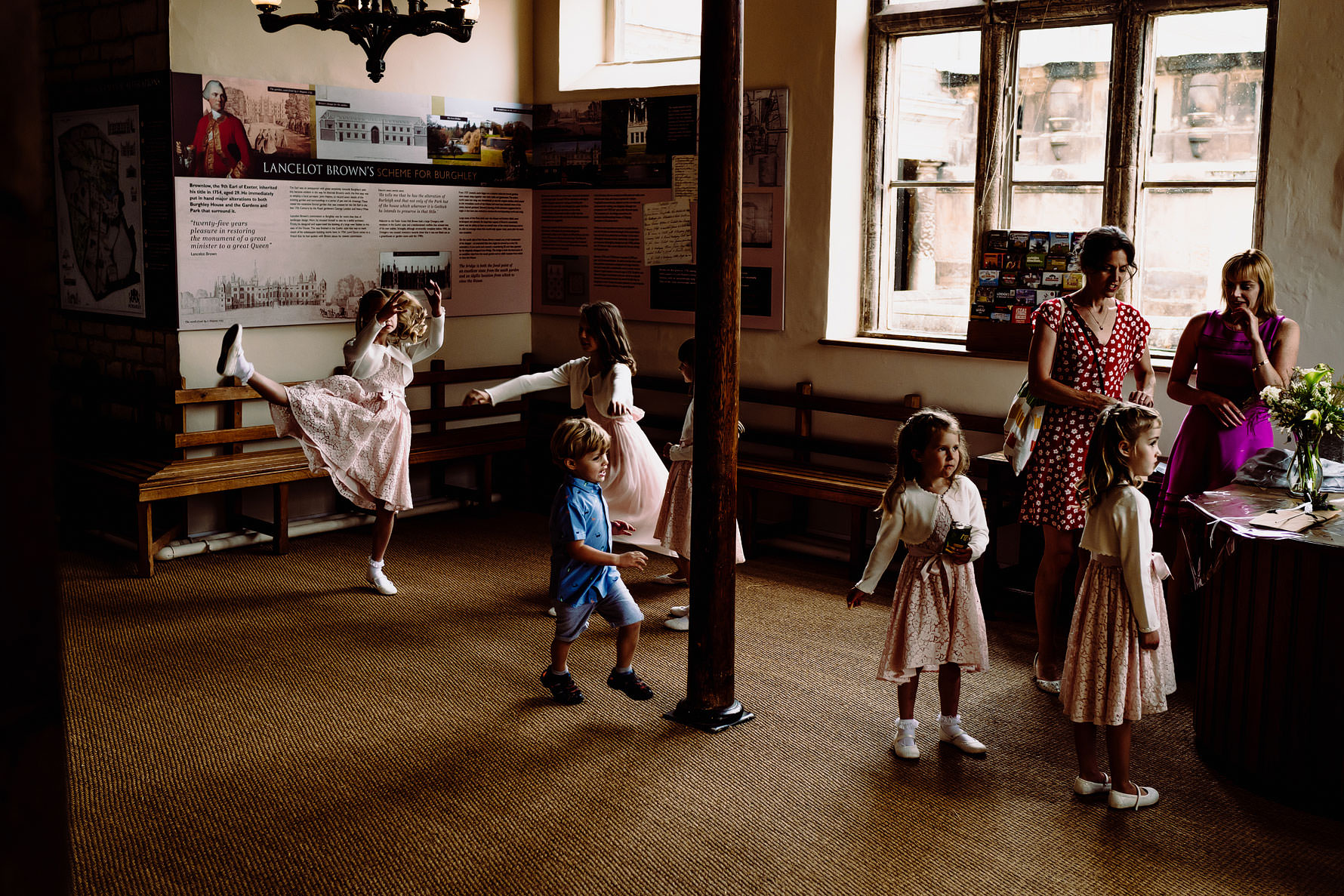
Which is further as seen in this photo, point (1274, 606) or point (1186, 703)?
point (1186, 703)

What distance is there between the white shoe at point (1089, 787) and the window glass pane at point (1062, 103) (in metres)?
3.26

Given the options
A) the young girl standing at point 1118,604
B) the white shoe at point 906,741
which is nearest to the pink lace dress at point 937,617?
the white shoe at point 906,741

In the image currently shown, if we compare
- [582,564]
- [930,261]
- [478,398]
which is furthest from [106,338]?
[930,261]

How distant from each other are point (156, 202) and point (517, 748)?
3806 millimetres

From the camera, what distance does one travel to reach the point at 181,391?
605 cm

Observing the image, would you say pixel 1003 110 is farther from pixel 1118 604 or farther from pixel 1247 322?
pixel 1118 604

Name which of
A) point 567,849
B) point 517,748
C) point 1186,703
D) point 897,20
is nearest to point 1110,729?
point 1186,703

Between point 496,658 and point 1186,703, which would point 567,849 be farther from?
point 1186,703

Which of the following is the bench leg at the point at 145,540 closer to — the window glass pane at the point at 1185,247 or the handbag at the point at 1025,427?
the handbag at the point at 1025,427

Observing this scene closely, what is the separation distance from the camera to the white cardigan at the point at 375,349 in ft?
18.8

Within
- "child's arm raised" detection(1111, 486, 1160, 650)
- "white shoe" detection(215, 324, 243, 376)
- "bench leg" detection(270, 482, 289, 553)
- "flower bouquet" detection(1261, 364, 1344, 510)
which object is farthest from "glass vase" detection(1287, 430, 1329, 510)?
"bench leg" detection(270, 482, 289, 553)

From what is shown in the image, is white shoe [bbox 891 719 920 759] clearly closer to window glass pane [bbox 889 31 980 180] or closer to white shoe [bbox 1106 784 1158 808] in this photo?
white shoe [bbox 1106 784 1158 808]

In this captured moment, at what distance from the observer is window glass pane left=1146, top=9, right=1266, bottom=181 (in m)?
5.27

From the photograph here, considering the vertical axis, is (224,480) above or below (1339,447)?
below
